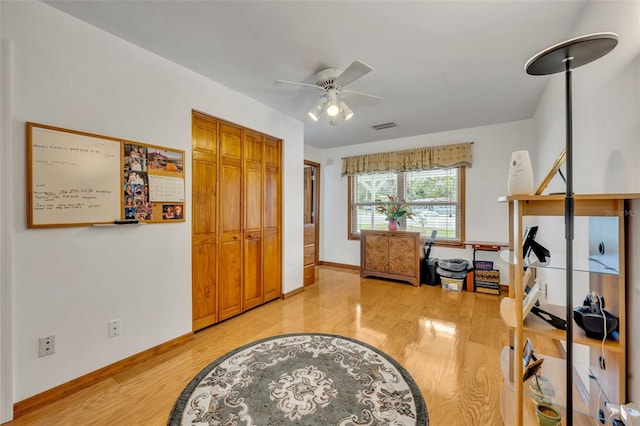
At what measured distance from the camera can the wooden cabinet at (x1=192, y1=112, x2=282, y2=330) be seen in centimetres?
269

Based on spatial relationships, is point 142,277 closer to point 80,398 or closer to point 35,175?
point 80,398

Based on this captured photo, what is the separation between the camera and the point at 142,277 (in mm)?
2201

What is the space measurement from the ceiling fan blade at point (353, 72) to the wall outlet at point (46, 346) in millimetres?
2782

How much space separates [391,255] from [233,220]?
267cm

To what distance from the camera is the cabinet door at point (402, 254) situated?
4.25 meters

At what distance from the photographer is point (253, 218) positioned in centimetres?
329

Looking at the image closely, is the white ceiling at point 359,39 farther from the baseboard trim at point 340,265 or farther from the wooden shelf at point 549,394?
the baseboard trim at point 340,265

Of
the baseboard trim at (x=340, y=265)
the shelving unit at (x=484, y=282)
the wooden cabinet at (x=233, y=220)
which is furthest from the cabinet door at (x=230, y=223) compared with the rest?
the shelving unit at (x=484, y=282)

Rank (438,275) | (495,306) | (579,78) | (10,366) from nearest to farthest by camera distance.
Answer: (10,366), (579,78), (495,306), (438,275)

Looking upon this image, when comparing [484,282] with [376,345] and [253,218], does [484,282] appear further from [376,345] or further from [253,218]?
[253,218]

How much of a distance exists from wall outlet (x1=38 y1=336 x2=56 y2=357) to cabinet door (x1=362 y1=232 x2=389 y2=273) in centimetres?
393

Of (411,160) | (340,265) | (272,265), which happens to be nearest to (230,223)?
(272,265)

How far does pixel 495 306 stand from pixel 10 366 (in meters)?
4.44

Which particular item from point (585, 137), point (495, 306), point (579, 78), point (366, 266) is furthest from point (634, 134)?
point (366, 266)
